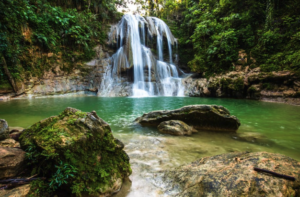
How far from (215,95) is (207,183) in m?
14.6

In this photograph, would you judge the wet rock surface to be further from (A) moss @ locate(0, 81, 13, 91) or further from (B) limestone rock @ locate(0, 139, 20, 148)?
(A) moss @ locate(0, 81, 13, 91)

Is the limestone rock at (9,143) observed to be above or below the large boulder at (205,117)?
above

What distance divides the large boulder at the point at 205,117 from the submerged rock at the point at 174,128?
37 centimetres

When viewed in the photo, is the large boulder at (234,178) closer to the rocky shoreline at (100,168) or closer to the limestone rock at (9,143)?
the rocky shoreline at (100,168)

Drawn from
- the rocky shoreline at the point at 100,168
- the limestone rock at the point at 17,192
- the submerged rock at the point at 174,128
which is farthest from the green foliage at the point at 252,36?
the limestone rock at the point at 17,192

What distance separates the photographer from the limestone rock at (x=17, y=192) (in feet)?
4.27

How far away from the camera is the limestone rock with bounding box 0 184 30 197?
1.30m

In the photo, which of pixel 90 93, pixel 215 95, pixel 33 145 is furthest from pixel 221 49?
pixel 33 145

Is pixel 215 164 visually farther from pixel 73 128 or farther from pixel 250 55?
pixel 250 55

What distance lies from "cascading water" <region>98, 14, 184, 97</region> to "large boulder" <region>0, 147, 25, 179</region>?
52.3ft

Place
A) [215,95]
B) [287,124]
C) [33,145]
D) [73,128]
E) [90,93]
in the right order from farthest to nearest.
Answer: [90,93]
[215,95]
[287,124]
[73,128]
[33,145]

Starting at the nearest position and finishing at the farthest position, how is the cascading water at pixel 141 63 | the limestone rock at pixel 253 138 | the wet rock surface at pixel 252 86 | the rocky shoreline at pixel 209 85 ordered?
the limestone rock at pixel 253 138, the wet rock surface at pixel 252 86, the rocky shoreline at pixel 209 85, the cascading water at pixel 141 63

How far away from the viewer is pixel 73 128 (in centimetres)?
189

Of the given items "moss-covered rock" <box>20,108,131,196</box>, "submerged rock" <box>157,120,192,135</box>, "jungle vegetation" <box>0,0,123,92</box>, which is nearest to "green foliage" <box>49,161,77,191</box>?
"moss-covered rock" <box>20,108,131,196</box>
